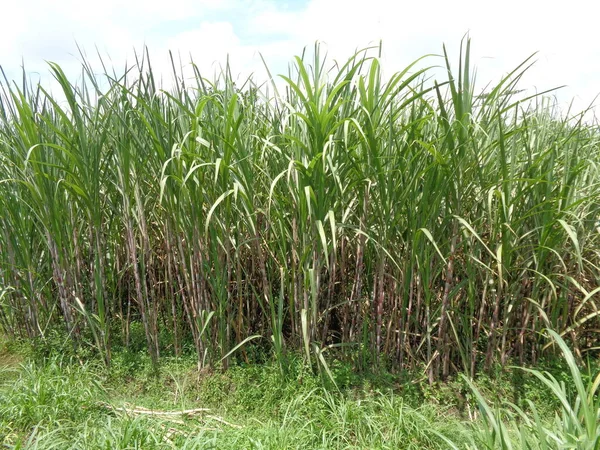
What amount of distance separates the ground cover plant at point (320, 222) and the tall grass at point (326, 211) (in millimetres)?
11

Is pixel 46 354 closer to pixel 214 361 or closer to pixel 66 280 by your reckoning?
pixel 66 280

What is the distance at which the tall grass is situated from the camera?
2090 millimetres

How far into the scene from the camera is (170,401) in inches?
95.0

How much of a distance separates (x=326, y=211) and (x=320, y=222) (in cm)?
11

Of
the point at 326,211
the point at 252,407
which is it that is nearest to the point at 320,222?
the point at 326,211

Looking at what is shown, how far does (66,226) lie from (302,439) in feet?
5.01

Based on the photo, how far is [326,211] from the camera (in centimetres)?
208

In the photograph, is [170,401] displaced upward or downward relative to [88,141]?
downward

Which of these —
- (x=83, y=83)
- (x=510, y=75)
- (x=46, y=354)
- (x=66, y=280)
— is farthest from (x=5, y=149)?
(x=510, y=75)

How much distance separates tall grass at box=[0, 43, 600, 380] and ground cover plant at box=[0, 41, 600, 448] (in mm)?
11

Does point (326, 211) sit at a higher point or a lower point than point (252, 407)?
higher

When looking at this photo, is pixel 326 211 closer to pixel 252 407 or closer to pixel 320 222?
pixel 320 222

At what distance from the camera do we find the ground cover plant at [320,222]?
2084 mm

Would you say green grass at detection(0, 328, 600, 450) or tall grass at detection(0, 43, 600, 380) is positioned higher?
tall grass at detection(0, 43, 600, 380)
